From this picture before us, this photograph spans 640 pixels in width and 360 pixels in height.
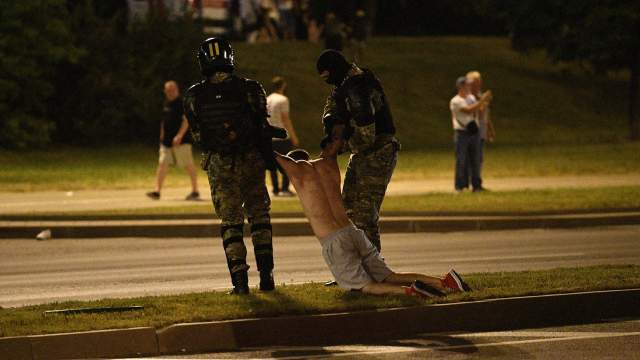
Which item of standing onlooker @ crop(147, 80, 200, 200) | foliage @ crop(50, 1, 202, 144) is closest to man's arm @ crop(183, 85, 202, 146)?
standing onlooker @ crop(147, 80, 200, 200)

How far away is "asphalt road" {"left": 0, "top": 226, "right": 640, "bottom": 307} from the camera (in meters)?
13.1

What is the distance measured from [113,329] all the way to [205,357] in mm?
611

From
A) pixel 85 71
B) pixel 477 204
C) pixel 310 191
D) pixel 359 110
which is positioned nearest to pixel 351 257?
pixel 310 191

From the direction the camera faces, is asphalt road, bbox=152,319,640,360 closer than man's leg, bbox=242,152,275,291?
Yes

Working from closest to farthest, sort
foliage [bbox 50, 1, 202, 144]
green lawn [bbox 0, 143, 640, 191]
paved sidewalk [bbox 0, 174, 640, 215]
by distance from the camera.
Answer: paved sidewalk [bbox 0, 174, 640, 215] → green lawn [bbox 0, 143, 640, 191] → foliage [bbox 50, 1, 202, 144]

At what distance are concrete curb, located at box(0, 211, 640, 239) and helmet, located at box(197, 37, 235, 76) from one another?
7.46m

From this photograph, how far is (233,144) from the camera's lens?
11.0m

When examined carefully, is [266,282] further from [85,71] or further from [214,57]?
[85,71]

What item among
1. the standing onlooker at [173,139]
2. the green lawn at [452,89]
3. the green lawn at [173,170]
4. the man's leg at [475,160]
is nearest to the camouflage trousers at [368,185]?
the standing onlooker at [173,139]

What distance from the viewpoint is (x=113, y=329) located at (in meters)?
9.34

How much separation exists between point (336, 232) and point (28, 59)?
1152 inches

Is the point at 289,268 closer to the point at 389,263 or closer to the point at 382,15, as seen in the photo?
the point at 389,263

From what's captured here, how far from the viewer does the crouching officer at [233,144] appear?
36.0ft

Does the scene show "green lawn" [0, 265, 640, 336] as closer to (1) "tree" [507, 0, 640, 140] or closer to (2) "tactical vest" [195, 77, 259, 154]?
(2) "tactical vest" [195, 77, 259, 154]
